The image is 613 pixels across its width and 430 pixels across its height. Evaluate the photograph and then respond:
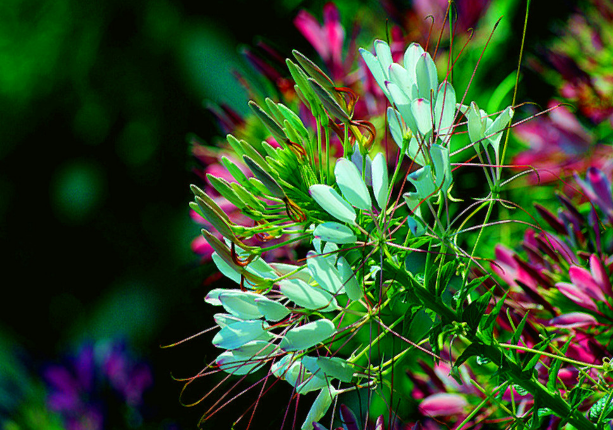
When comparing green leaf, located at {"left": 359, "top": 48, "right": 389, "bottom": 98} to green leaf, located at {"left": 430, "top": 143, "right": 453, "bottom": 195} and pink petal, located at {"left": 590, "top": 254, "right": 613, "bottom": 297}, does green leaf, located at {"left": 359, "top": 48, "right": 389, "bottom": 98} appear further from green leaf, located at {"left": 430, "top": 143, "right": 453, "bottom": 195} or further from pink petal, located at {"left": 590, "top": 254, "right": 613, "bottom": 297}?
pink petal, located at {"left": 590, "top": 254, "right": 613, "bottom": 297}

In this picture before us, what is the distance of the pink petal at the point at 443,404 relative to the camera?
0.38m

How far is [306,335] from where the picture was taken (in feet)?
0.84

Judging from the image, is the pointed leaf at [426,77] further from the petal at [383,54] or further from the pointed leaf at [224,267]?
the pointed leaf at [224,267]

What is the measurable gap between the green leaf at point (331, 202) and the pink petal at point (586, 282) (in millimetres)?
168

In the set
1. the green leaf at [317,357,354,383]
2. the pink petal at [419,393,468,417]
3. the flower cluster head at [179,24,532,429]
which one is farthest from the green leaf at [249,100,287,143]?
the pink petal at [419,393,468,417]

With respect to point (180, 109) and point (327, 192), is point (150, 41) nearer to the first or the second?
point (180, 109)

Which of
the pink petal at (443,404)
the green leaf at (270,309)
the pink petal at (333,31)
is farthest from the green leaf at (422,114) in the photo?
the pink petal at (333,31)

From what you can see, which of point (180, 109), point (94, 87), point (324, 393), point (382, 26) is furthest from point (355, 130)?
point (94, 87)

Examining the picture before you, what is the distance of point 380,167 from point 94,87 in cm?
80

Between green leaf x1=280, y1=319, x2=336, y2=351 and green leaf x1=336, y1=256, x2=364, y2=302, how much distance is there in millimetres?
17

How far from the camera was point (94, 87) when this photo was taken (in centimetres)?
93

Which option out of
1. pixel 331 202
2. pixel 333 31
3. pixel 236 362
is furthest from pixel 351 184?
pixel 333 31

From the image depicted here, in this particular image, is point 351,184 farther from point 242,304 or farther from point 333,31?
point 333,31

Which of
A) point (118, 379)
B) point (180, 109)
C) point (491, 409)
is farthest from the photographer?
point (180, 109)
